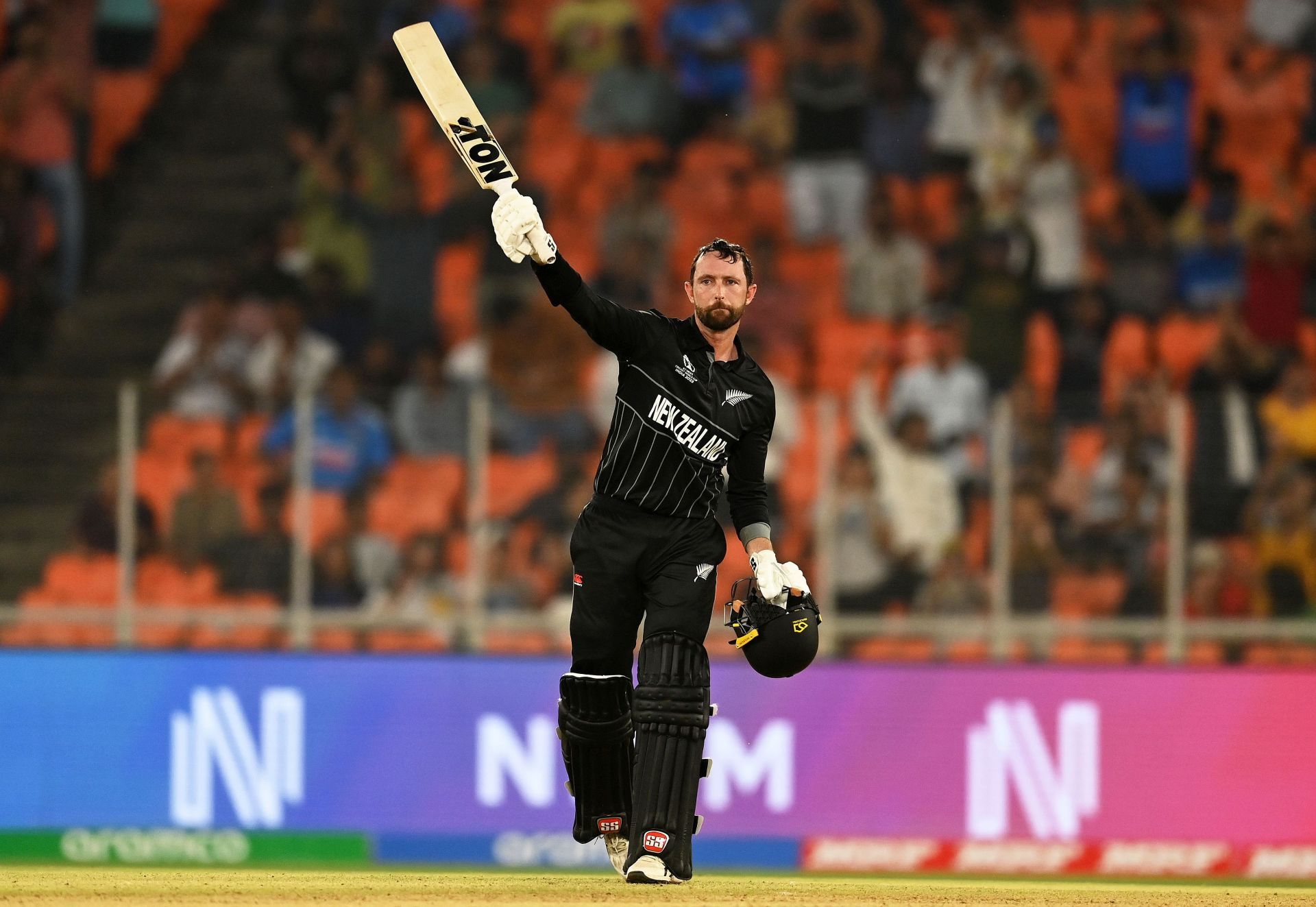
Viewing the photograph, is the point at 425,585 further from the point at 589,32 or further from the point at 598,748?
the point at 589,32

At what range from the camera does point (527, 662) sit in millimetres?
12195

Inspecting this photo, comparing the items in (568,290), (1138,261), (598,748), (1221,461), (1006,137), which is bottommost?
(598,748)

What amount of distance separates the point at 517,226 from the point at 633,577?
51.0 inches

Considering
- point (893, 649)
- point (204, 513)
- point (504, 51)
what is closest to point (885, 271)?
point (504, 51)

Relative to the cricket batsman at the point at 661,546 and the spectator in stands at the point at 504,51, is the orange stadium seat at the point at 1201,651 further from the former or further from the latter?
the spectator in stands at the point at 504,51

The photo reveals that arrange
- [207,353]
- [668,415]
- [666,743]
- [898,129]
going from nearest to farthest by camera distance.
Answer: [666,743] → [668,415] → [207,353] → [898,129]

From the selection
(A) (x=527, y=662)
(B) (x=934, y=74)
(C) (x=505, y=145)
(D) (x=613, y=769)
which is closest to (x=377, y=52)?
(C) (x=505, y=145)

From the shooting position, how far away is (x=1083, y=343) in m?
14.9

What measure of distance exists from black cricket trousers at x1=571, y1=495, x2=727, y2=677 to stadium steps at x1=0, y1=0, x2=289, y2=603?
7325mm

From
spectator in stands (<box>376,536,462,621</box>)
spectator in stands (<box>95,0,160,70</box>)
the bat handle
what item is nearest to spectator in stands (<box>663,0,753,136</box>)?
spectator in stands (<box>95,0,160,70</box>)

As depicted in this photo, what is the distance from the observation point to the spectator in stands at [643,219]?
15.8m

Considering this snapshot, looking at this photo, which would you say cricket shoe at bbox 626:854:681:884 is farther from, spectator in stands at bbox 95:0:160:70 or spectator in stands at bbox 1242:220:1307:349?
spectator in stands at bbox 95:0:160:70

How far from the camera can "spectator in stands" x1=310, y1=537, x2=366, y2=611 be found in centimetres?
1242

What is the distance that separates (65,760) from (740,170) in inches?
272
